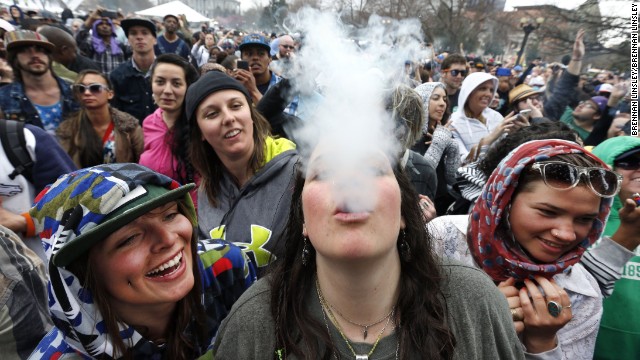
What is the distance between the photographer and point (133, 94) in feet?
17.5

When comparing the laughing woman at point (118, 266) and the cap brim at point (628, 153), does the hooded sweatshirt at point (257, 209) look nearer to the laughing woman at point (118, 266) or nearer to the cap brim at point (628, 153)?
the laughing woman at point (118, 266)

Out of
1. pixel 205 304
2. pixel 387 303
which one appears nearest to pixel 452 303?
pixel 387 303

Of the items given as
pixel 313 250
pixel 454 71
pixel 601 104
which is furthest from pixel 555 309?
pixel 601 104

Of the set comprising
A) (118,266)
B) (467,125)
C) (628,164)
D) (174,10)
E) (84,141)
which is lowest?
(84,141)

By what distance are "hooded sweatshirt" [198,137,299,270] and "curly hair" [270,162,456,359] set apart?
59cm

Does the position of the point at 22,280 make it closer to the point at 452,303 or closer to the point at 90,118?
the point at 452,303

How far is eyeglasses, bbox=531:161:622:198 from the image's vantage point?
1755 mm

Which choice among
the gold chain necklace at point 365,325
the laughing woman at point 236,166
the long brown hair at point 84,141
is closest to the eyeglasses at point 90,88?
Answer: the long brown hair at point 84,141

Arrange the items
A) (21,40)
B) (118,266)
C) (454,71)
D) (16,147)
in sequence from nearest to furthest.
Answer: (118,266) < (16,147) < (21,40) < (454,71)

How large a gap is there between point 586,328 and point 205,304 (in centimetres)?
182

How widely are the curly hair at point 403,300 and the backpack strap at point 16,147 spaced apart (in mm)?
2046

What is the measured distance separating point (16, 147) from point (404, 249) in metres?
2.60

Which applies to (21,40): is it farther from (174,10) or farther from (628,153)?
(174,10)

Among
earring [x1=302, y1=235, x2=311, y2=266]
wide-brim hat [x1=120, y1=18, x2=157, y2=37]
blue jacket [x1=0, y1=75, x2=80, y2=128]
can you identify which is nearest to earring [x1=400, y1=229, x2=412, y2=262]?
earring [x1=302, y1=235, x2=311, y2=266]
